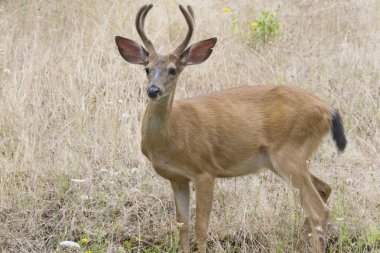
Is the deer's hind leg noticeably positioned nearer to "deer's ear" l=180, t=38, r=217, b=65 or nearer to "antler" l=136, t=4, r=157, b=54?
"deer's ear" l=180, t=38, r=217, b=65

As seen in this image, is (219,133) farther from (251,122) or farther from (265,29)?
(265,29)

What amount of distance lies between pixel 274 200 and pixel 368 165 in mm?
975

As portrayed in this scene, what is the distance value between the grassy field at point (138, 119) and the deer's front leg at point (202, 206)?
17 cm

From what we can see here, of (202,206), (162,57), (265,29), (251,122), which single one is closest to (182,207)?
(202,206)

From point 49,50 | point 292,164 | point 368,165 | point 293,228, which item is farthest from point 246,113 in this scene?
point 49,50

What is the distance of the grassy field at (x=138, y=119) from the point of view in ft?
19.3

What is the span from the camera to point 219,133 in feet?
19.4

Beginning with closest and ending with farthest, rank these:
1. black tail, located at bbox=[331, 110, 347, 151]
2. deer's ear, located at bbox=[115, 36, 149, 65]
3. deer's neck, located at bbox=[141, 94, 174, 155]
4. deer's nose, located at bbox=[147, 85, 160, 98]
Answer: deer's nose, located at bbox=[147, 85, 160, 98]
deer's neck, located at bbox=[141, 94, 174, 155]
deer's ear, located at bbox=[115, 36, 149, 65]
black tail, located at bbox=[331, 110, 347, 151]

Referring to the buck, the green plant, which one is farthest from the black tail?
the green plant

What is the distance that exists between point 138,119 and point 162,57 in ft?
5.68

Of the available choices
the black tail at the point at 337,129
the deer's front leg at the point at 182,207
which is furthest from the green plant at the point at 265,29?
the deer's front leg at the point at 182,207

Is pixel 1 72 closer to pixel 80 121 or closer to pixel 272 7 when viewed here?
pixel 80 121

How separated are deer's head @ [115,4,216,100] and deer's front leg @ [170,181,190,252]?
69 centimetres

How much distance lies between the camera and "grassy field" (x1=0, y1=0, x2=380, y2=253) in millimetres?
5883
